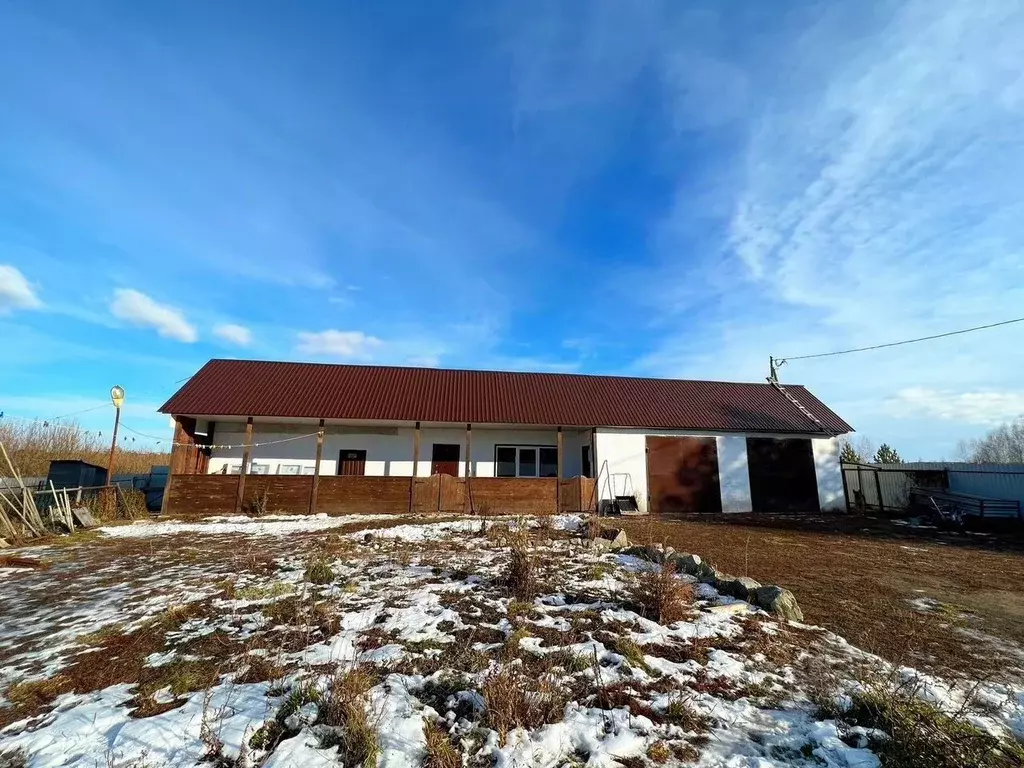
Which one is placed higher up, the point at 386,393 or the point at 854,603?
the point at 386,393

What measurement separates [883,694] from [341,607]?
5474 millimetres

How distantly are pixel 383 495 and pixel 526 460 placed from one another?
6.35 m

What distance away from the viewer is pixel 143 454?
36719 millimetres

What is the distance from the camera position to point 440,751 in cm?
306

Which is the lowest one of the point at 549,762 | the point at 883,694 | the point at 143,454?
the point at 549,762

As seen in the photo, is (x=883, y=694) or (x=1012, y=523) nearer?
(x=883, y=694)

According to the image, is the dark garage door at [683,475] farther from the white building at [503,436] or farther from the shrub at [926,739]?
the shrub at [926,739]

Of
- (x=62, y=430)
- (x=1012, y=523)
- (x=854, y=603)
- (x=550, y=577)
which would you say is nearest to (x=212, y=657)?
(x=550, y=577)

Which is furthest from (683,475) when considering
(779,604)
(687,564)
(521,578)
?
(521,578)

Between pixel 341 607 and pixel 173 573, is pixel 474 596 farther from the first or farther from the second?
pixel 173 573

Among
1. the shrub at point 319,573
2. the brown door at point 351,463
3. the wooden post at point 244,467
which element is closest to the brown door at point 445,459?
the brown door at point 351,463

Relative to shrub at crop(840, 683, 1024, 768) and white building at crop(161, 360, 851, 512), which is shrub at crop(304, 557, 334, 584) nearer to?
shrub at crop(840, 683, 1024, 768)

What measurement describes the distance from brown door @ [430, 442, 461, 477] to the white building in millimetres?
Result: 42

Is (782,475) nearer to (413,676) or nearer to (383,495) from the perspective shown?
(383,495)
